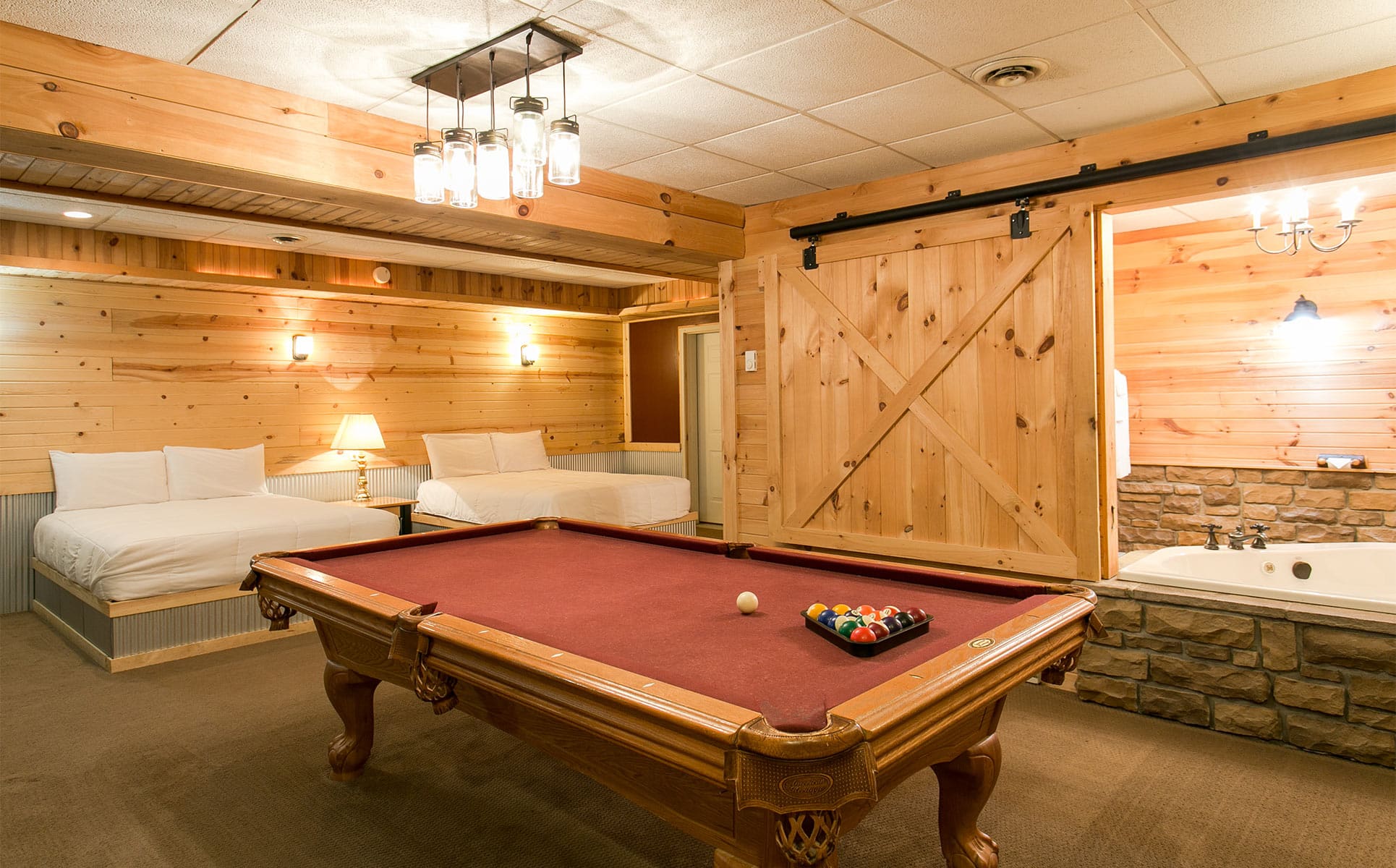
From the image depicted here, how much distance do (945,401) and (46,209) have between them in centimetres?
508

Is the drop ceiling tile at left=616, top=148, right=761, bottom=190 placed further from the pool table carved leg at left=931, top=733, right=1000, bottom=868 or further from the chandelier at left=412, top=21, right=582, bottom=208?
the pool table carved leg at left=931, top=733, right=1000, bottom=868

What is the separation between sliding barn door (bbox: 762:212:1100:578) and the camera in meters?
3.47

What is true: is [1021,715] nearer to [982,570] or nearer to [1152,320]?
[982,570]

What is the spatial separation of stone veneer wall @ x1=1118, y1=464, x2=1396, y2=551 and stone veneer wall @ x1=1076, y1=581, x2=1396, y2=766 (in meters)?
1.79

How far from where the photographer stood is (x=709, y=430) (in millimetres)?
7949

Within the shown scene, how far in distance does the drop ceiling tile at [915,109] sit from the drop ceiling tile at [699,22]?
2.08 ft

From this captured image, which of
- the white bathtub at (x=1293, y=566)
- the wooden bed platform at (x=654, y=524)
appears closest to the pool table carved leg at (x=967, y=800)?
the white bathtub at (x=1293, y=566)

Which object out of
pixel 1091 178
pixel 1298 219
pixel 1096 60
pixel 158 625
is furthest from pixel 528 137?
pixel 1298 219

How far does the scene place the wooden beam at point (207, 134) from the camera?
2.31 metres

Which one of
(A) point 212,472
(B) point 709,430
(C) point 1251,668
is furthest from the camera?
(B) point 709,430

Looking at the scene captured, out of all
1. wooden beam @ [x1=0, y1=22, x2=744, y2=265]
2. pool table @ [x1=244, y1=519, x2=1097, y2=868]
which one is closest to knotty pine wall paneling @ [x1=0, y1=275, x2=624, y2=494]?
wooden beam @ [x1=0, y1=22, x2=744, y2=265]

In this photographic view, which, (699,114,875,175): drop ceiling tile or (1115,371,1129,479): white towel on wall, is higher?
(699,114,875,175): drop ceiling tile

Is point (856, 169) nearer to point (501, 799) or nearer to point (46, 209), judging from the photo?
point (501, 799)

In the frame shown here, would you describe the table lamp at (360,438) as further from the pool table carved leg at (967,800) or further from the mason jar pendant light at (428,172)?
the pool table carved leg at (967,800)
